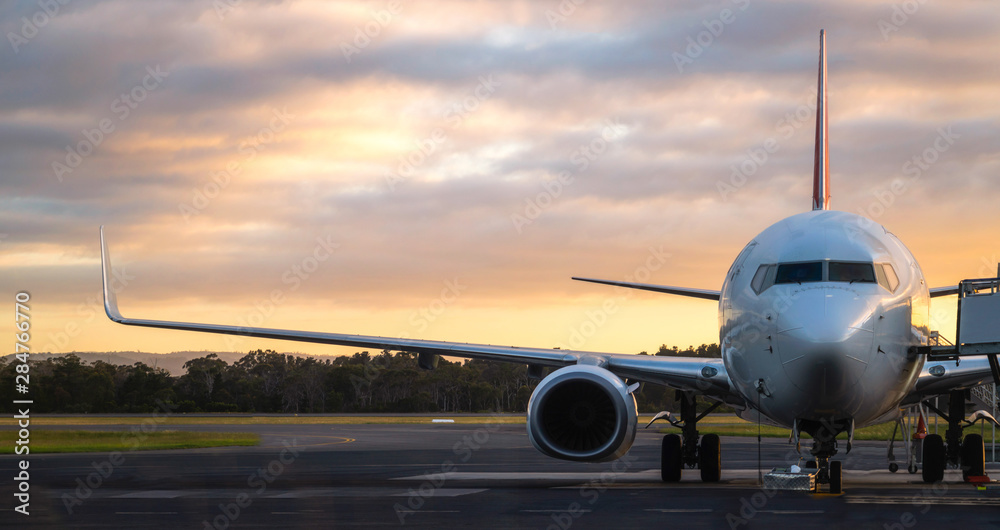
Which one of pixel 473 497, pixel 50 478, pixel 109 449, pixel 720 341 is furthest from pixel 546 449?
pixel 109 449

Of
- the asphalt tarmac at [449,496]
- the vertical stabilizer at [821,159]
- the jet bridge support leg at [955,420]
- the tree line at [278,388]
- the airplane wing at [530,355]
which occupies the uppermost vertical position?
the vertical stabilizer at [821,159]

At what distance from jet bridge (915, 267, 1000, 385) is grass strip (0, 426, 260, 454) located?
23.3 metres

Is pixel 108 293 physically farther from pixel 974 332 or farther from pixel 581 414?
pixel 974 332

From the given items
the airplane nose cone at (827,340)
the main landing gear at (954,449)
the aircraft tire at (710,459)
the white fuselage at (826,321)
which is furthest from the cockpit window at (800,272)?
the main landing gear at (954,449)

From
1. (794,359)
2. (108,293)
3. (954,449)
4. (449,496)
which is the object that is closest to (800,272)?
(794,359)

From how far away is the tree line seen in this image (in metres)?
85.5

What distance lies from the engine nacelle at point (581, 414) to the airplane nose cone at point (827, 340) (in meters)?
3.46

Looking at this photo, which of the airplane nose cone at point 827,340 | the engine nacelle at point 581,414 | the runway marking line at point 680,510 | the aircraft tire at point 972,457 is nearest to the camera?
the airplane nose cone at point 827,340

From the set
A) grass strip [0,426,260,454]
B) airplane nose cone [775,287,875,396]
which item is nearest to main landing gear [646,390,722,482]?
airplane nose cone [775,287,875,396]

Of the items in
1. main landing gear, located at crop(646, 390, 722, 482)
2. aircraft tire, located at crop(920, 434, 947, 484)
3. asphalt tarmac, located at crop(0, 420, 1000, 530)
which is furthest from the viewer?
main landing gear, located at crop(646, 390, 722, 482)

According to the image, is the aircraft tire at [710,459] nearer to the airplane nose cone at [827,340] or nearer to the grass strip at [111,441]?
the airplane nose cone at [827,340]

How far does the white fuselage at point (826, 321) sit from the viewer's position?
12.1 meters

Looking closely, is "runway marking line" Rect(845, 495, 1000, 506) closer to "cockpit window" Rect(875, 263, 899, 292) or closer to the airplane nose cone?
the airplane nose cone

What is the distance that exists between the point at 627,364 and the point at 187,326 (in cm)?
780
